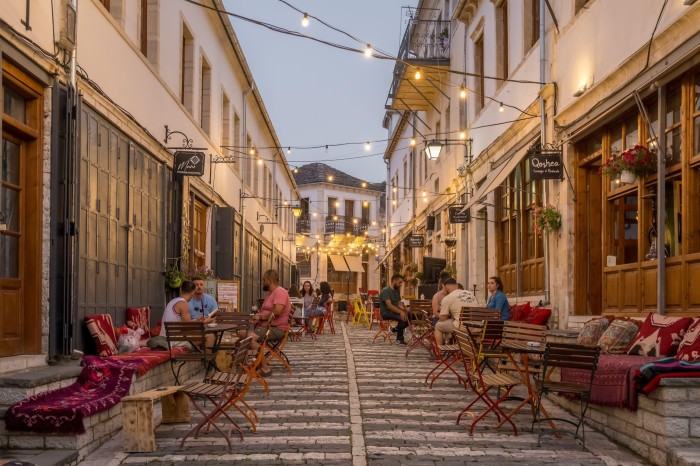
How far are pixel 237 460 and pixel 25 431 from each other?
61.7 inches

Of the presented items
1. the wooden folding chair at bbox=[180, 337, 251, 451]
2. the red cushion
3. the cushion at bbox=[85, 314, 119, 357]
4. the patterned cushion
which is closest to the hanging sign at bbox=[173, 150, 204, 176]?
the cushion at bbox=[85, 314, 119, 357]

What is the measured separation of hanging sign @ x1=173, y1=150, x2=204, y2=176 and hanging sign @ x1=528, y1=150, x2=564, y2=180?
5.58 m

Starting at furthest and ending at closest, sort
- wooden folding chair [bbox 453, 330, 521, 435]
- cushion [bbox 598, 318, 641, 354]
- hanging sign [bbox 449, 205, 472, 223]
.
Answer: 1. hanging sign [bbox 449, 205, 472, 223]
2. cushion [bbox 598, 318, 641, 354]
3. wooden folding chair [bbox 453, 330, 521, 435]

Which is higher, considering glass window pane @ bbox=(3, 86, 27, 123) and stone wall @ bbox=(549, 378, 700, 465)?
glass window pane @ bbox=(3, 86, 27, 123)

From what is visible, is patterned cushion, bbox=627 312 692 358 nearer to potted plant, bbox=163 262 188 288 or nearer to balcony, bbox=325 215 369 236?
potted plant, bbox=163 262 188 288

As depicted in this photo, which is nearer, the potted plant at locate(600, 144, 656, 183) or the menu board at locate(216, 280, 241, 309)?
the potted plant at locate(600, 144, 656, 183)

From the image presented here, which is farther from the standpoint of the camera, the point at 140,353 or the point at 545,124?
the point at 545,124

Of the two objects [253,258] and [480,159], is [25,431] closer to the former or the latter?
[480,159]

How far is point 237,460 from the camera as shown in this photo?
6.00 meters

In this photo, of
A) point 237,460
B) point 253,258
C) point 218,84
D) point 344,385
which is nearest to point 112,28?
point 344,385

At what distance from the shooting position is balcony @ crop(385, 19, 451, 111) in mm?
21062

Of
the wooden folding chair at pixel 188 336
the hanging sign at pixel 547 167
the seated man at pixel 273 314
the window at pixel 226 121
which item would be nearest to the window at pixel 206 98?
the window at pixel 226 121

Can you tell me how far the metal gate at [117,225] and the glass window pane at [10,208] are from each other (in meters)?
1.10

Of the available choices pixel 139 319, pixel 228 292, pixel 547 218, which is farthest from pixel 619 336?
pixel 228 292
